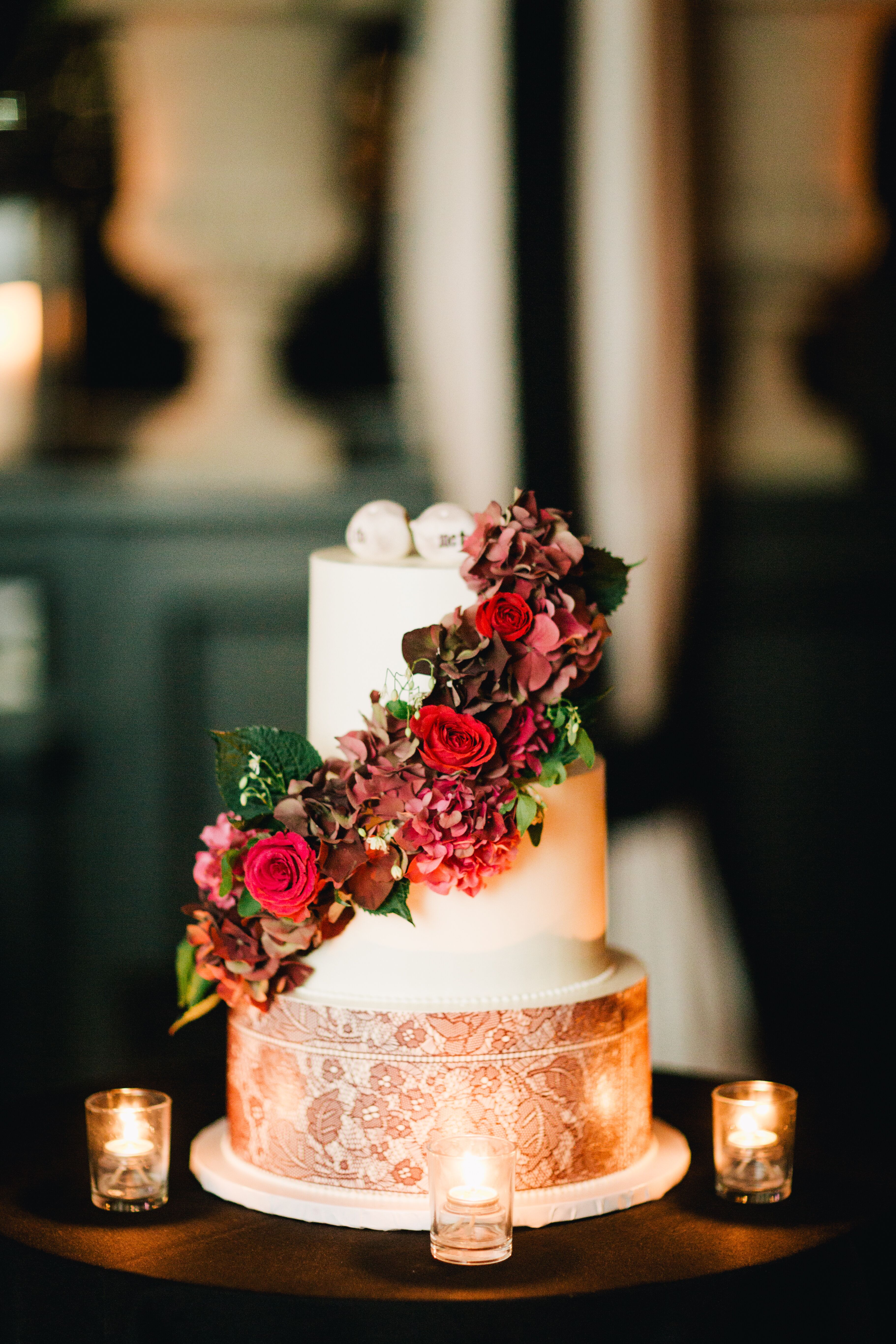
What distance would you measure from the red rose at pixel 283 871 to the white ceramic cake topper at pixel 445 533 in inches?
12.2

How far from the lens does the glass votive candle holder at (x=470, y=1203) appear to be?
4.32 feet

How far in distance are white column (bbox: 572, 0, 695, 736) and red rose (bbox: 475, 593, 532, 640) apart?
136 cm

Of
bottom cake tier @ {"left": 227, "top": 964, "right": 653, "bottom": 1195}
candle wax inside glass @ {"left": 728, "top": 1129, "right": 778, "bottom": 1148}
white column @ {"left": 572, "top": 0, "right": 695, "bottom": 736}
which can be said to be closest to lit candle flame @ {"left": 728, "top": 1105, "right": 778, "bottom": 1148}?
candle wax inside glass @ {"left": 728, "top": 1129, "right": 778, "bottom": 1148}

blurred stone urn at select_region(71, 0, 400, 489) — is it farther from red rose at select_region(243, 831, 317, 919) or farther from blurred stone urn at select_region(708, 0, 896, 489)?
red rose at select_region(243, 831, 317, 919)

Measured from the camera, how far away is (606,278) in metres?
2.80

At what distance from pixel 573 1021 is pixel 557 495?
1523 mm

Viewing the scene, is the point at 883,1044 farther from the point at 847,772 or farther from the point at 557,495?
the point at 557,495

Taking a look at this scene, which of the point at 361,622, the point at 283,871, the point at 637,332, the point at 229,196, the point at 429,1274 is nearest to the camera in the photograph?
the point at 429,1274

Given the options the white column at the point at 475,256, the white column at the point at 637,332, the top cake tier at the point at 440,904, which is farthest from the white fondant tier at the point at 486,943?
the white column at the point at 475,256

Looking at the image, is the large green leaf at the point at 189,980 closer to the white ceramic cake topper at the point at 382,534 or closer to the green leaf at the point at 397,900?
the green leaf at the point at 397,900

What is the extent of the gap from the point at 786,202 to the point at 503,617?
2.33 meters

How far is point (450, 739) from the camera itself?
4.56 ft

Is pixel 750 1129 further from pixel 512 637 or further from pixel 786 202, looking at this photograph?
pixel 786 202

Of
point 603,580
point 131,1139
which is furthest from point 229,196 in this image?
point 131,1139
